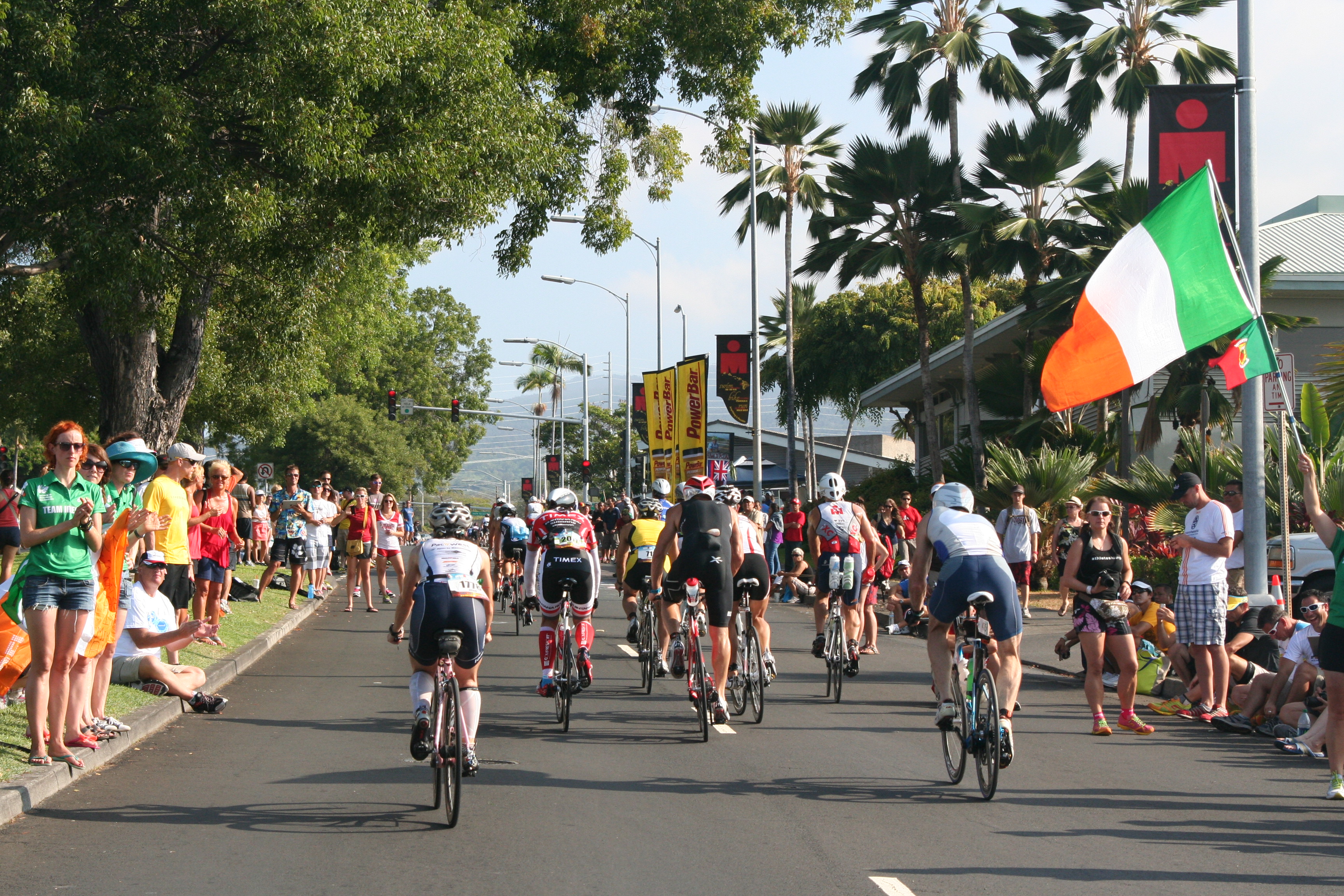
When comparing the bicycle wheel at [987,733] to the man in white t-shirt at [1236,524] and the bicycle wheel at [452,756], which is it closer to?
the bicycle wheel at [452,756]

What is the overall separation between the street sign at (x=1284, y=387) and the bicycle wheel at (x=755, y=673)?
4.32m

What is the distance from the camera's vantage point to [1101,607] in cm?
1016

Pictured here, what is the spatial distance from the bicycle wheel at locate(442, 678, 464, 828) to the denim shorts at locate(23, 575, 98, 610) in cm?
232

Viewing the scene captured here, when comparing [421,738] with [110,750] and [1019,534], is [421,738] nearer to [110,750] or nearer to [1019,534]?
[110,750]

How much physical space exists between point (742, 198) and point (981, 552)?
31.4 m

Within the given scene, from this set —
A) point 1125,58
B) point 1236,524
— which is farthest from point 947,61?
point 1236,524

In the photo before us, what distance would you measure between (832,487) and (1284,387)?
389 centimetres

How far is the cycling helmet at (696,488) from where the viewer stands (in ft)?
33.2

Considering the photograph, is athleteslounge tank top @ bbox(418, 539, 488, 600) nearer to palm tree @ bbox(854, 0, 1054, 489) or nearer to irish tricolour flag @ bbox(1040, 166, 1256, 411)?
irish tricolour flag @ bbox(1040, 166, 1256, 411)

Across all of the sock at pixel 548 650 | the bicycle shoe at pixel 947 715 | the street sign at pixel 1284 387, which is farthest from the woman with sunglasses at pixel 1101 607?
the sock at pixel 548 650

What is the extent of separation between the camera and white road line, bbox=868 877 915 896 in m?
5.72

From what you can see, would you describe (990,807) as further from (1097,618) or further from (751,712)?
(751,712)

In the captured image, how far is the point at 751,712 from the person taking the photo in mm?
11109

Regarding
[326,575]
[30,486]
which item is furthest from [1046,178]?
[30,486]
